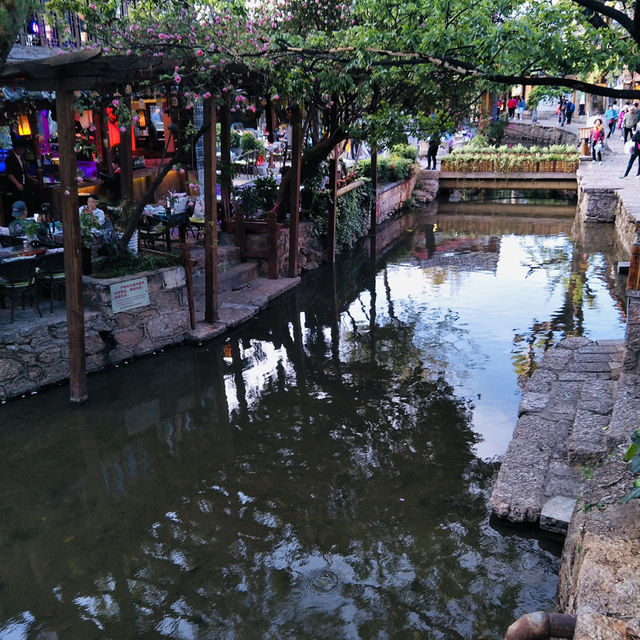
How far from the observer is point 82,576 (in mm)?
5367

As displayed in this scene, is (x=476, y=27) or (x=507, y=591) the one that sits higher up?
(x=476, y=27)

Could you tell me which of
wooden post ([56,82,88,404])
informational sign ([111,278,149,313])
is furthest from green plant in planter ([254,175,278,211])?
wooden post ([56,82,88,404])

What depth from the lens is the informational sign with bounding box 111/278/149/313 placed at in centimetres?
942

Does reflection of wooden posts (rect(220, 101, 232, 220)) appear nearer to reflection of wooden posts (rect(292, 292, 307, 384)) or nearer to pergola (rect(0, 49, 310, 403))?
reflection of wooden posts (rect(292, 292, 307, 384))

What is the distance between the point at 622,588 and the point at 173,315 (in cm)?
778

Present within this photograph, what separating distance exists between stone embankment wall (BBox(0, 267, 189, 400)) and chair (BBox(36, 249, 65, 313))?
38 cm

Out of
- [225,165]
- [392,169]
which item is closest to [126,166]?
[225,165]

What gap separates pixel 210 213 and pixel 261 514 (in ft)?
18.2

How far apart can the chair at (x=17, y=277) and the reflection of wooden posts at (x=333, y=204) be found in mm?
7978

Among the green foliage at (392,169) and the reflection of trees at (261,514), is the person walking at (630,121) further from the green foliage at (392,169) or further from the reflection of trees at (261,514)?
the reflection of trees at (261,514)

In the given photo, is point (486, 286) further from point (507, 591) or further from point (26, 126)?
point (26, 126)

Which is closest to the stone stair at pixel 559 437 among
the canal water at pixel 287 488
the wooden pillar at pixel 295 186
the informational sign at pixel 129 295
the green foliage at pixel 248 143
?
the canal water at pixel 287 488

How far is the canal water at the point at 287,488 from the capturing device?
4988mm

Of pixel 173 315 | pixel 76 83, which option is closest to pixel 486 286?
pixel 173 315
